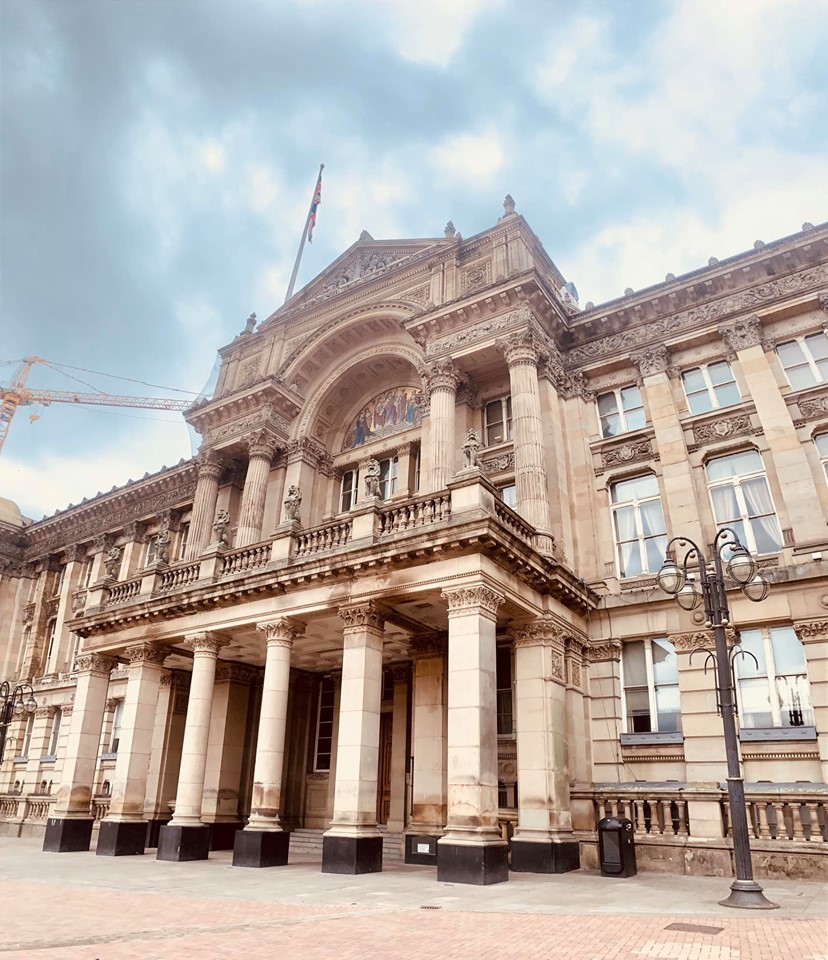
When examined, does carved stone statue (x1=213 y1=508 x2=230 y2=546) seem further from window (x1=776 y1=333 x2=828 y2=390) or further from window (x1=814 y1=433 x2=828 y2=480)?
window (x1=776 y1=333 x2=828 y2=390)

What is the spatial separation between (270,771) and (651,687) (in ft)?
32.0

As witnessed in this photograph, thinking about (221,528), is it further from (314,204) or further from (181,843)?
(314,204)

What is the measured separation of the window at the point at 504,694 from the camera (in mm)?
18734

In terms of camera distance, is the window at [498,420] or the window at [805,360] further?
the window at [498,420]

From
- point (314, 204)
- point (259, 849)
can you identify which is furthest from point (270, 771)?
point (314, 204)

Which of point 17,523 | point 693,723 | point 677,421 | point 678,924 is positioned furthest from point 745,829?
point 17,523

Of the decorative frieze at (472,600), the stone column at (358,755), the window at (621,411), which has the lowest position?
the stone column at (358,755)

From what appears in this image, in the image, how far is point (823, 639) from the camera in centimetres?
1574

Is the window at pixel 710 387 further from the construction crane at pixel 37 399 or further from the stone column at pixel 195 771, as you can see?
the construction crane at pixel 37 399

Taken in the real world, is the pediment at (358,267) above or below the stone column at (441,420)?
above

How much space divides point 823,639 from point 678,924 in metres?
9.97

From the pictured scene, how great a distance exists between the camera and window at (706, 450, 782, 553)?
17.7 metres

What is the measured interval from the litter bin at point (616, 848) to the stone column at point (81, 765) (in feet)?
50.6

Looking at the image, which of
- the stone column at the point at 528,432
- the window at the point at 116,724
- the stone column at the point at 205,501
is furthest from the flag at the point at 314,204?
the window at the point at 116,724
